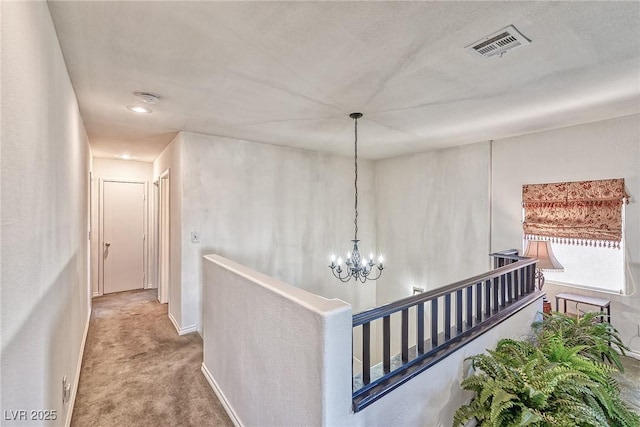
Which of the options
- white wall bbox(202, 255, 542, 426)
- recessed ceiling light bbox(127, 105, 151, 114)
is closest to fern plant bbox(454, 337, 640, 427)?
white wall bbox(202, 255, 542, 426)

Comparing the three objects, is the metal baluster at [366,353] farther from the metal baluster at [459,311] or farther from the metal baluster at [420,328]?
the metal baluster at [459,311]

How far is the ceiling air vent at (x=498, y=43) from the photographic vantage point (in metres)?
1.64

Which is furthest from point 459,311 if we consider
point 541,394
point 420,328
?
point 541,394

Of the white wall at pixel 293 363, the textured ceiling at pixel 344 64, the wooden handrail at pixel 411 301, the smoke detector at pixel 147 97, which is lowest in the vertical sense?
the white wall at pixel 293 363

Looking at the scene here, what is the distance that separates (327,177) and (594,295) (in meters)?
3.84

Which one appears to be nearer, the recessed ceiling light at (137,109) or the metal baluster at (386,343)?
Answer: the metal baluster at (386,343)

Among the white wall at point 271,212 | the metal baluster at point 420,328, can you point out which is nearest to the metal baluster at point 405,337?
the metal baluster at point 420,328

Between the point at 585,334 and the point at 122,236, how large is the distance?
6732 mm

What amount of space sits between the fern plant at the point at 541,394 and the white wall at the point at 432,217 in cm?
235

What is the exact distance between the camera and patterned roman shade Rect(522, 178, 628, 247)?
10.4ft

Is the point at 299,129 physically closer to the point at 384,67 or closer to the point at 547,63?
the point at 384,67

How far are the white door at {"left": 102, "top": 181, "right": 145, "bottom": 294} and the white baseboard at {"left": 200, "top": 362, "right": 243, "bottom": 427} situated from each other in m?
3.70

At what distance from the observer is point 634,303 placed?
309cm

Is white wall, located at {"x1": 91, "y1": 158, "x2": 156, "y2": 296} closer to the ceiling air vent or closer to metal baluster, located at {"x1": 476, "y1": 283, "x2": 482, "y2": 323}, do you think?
metal baluster, located at {"x1": 476, "y1": 283, "x2": 482, "y2": 323}
